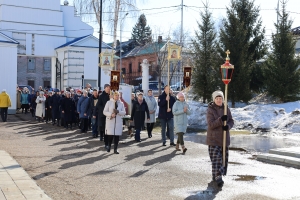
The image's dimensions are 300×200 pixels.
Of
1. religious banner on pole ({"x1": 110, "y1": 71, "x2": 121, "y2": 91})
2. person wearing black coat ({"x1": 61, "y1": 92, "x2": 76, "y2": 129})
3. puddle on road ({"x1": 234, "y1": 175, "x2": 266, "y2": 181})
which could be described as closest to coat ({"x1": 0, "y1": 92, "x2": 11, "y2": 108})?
person wearing black coat ({"x1": 61, "y1": 92, "x2": 76, "y2": 129})

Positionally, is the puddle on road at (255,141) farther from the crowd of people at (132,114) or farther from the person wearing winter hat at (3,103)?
the person wearing winter hat at (3,103)

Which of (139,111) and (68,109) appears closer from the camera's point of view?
(139,111)

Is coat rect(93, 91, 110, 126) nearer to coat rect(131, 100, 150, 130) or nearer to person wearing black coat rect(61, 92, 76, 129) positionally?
coat rect(131, 100, 150, 130)

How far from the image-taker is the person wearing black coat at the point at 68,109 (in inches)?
806

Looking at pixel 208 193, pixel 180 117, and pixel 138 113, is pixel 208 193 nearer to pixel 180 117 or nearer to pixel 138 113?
pixel 180 117

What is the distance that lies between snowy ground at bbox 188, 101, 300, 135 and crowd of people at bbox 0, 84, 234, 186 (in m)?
4.86

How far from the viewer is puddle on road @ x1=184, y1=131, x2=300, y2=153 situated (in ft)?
49.2

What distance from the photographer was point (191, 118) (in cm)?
2316

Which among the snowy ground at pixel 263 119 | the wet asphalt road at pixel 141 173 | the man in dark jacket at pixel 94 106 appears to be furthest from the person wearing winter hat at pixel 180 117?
the snowy ground at pixel 263 119

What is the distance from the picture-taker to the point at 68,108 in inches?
811

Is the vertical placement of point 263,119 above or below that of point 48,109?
below

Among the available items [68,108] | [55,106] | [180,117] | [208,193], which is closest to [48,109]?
[55,106]

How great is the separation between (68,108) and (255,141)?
28.0 feet

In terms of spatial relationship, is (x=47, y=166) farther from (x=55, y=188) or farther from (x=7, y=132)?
(x=7, y=132)
